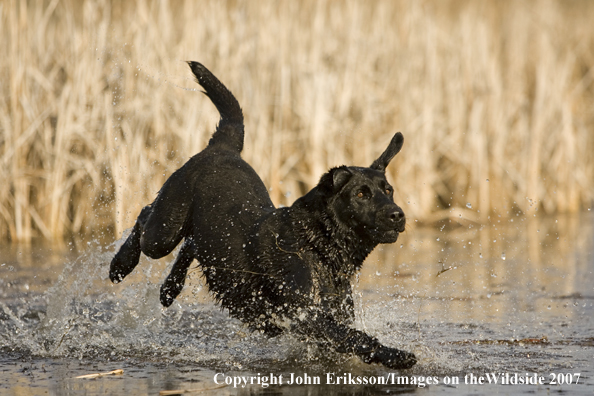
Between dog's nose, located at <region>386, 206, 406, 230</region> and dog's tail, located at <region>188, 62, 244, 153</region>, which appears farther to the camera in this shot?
dog's tail, located at <region>188, 62, 244, 153</region>

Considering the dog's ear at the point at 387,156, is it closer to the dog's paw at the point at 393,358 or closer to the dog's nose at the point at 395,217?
the dog's nose at the point at 395,217

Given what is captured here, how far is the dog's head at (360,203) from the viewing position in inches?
→ 143

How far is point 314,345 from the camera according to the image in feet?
11.9

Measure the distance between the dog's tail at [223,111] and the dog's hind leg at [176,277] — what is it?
68 centimetres

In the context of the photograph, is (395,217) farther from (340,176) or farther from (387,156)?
(387,156)

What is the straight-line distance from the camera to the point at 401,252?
7434mm

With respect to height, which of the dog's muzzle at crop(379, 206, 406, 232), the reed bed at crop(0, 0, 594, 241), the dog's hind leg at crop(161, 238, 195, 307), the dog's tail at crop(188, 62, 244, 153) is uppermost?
the reed bed at crop(0, 0, 594, 241)

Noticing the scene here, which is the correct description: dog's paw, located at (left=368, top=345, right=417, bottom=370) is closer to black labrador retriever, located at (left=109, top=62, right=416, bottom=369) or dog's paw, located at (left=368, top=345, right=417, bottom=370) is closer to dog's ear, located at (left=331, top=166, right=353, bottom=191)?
black labrador retriever, located at (left=109, top=62, right=416, bottom=369)

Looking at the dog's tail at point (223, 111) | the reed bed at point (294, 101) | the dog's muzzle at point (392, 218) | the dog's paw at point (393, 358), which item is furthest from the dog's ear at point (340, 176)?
the reed bed at point (294, 101)

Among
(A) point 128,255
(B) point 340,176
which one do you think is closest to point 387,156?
(B) point 340,176

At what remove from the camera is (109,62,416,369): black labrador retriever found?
11.9 feet

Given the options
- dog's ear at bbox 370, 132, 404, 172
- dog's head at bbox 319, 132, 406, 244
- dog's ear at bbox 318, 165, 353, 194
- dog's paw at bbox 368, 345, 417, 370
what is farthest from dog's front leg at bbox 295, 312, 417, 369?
dog's ear at bbox 370, 132, 404, 172

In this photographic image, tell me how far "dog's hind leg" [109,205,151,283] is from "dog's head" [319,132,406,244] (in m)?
1.42

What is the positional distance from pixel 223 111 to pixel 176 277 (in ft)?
3.58
